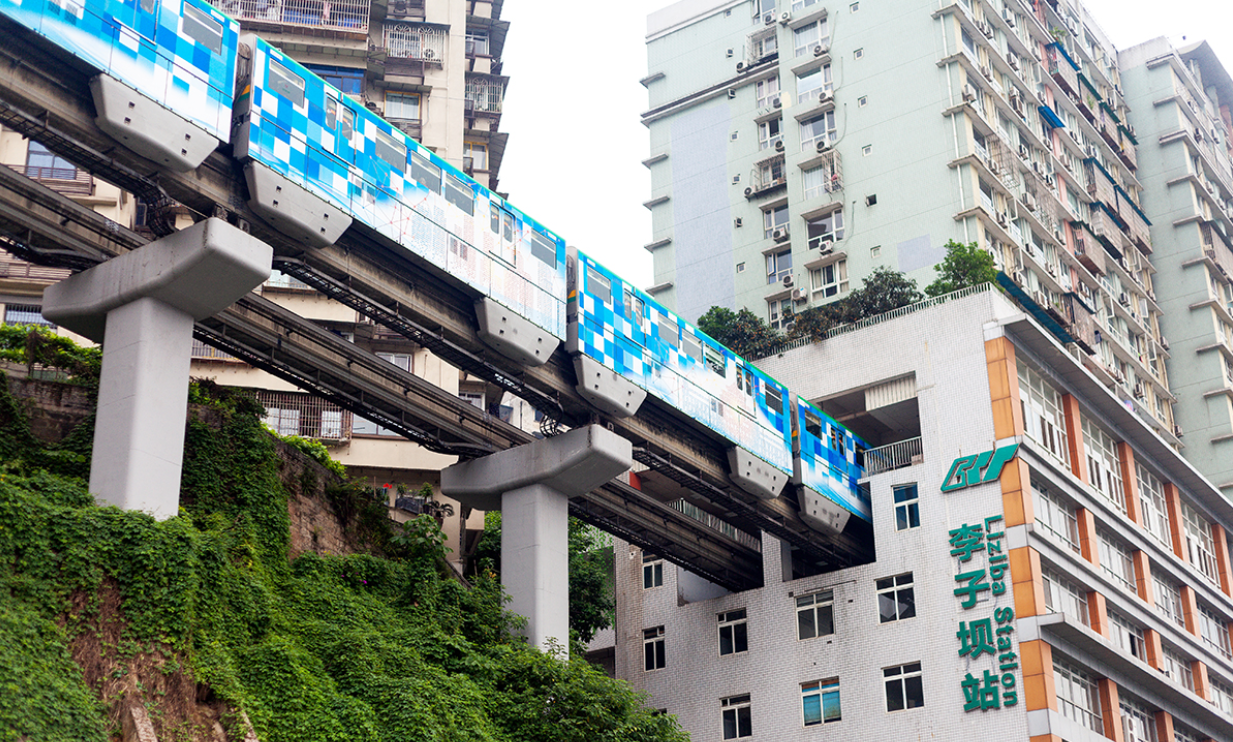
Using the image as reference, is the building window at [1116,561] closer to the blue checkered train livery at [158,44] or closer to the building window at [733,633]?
the building window at [733,633]

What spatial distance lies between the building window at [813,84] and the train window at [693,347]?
26158 millimetres

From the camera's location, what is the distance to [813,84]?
197 feet

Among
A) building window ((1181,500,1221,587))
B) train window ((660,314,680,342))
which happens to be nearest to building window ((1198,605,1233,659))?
building window ((1181,500,1221,587))

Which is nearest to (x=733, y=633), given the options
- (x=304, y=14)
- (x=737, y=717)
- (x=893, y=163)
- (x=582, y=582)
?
(x=737, y=717)

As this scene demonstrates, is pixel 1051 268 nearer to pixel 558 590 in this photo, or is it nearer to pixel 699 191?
pixel 699 191

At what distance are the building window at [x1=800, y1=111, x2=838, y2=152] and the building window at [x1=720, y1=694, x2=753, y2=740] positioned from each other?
87.5ft

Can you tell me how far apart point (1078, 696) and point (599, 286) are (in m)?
17.7

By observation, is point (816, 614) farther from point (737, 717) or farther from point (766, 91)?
point (766, 91)

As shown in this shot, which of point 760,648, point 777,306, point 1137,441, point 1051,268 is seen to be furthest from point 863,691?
point 1051,268

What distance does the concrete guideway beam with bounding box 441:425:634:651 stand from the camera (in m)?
31.5

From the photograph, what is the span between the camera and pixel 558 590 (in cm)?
3197

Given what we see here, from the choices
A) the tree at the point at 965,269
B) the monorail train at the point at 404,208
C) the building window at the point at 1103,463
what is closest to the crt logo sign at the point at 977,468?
the monorail train at the point at 404,208

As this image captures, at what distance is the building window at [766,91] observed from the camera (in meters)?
61.9

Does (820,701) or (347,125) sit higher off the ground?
(347,125)
